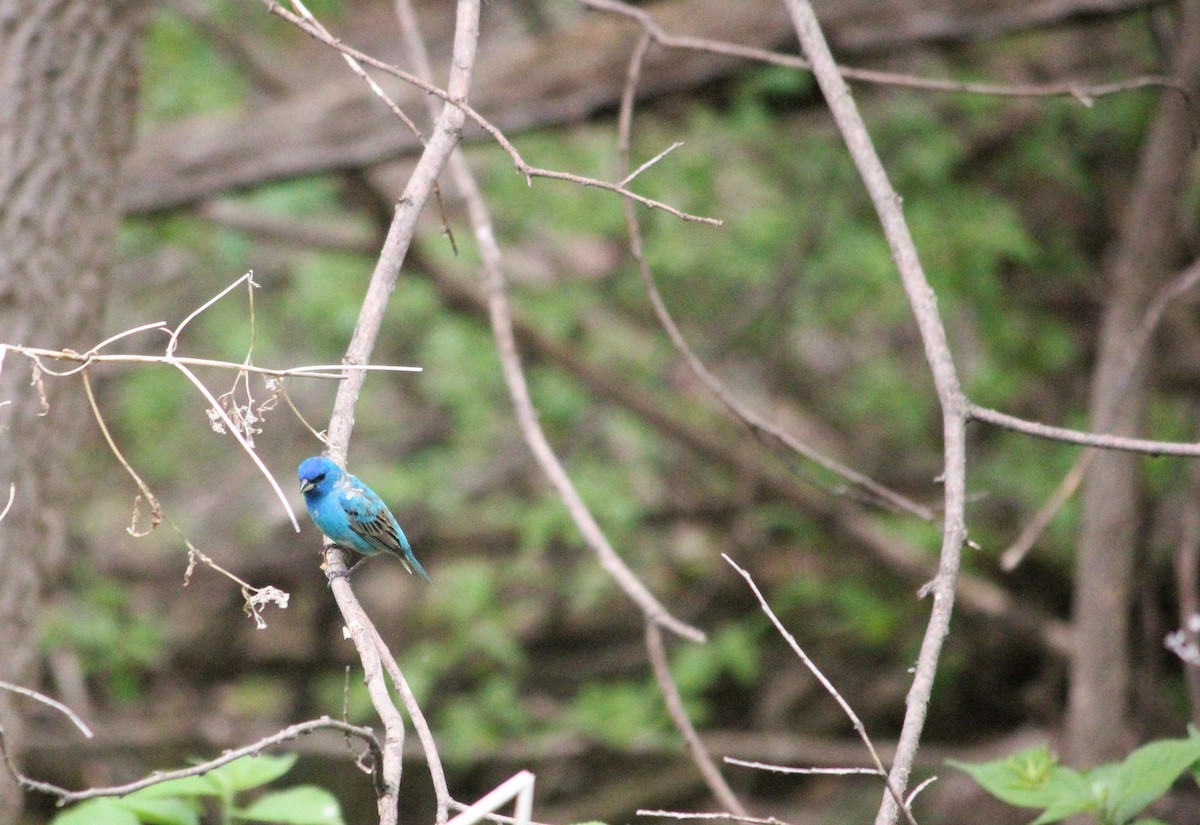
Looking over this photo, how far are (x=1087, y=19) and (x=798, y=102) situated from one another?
140 centimetres

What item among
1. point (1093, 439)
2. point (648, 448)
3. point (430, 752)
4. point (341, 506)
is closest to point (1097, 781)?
point (1093, 439)

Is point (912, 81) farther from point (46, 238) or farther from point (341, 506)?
point (46, 238)

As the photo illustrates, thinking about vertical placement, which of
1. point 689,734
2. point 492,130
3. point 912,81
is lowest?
point 689,734

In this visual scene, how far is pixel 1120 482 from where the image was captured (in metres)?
5.48

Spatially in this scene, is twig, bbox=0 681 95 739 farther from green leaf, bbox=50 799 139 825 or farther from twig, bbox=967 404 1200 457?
twig, bbox=967 404 1200 457

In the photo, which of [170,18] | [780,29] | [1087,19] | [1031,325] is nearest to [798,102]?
[780,29]

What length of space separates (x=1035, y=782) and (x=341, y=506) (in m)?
2.04

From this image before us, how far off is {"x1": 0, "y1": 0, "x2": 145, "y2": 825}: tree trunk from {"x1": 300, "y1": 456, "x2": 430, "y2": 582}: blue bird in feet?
3.31

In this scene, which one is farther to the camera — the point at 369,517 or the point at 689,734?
the point at 369,517

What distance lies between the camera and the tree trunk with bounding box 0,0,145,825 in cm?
389

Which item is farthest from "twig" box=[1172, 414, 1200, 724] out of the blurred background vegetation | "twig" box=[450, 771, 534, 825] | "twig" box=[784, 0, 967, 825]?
"twig" box=[450, 771, 534, 825]

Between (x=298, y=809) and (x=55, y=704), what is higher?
(x=55, y=704)

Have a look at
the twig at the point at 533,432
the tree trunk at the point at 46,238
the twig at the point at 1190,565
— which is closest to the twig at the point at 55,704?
the twig at the point at 533,432

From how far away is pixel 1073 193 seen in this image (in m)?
7.89
